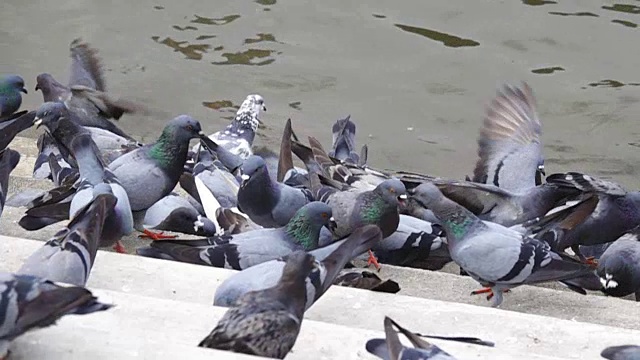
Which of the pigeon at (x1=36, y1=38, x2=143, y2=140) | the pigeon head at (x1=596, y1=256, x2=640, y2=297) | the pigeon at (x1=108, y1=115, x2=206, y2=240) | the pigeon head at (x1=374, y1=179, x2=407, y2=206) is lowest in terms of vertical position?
the pigeon at (x1=36, y1=38, x2=143, y2=140)

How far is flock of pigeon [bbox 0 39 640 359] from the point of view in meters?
3.55

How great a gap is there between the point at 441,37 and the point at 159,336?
790 cm

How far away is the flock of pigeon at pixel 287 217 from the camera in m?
3.55

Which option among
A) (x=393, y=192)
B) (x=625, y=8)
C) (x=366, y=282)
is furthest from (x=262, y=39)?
(x=366, y=282)

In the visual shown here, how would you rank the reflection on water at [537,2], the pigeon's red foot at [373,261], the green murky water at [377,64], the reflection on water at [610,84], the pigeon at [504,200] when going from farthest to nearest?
the reflection on water at [537,2]
the reflection on water at [610,84]
the green murky water at [377,64]
the pigeon at [504,200]
the pigeon's red foot at [373,261]

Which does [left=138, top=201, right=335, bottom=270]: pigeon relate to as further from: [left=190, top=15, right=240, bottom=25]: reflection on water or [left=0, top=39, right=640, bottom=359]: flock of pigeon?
[left=190, top=15, right=240, bottom=25]: reflection on water

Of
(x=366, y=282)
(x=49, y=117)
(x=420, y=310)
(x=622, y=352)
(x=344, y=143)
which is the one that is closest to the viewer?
(x=622, y=352)

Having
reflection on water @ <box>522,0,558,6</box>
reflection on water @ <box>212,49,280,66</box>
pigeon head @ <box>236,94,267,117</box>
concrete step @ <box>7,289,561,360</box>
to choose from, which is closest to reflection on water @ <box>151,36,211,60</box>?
reflection on water @ <box>212,49,280,66</box>

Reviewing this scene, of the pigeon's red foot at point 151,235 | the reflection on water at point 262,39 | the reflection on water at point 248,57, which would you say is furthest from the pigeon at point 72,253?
the reflection on water at point 262,39

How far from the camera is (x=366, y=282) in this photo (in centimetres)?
468

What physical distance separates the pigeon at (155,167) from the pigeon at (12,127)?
0.59 metres

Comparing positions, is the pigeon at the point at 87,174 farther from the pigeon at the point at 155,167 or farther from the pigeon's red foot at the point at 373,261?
the pigeon's red foot at the point at 373,261

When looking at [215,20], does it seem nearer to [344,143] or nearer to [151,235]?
[344,143]

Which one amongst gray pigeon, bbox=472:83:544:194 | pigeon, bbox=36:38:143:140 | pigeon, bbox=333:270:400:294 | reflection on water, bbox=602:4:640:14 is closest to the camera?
pigeon, bbox=333:270:400:294
